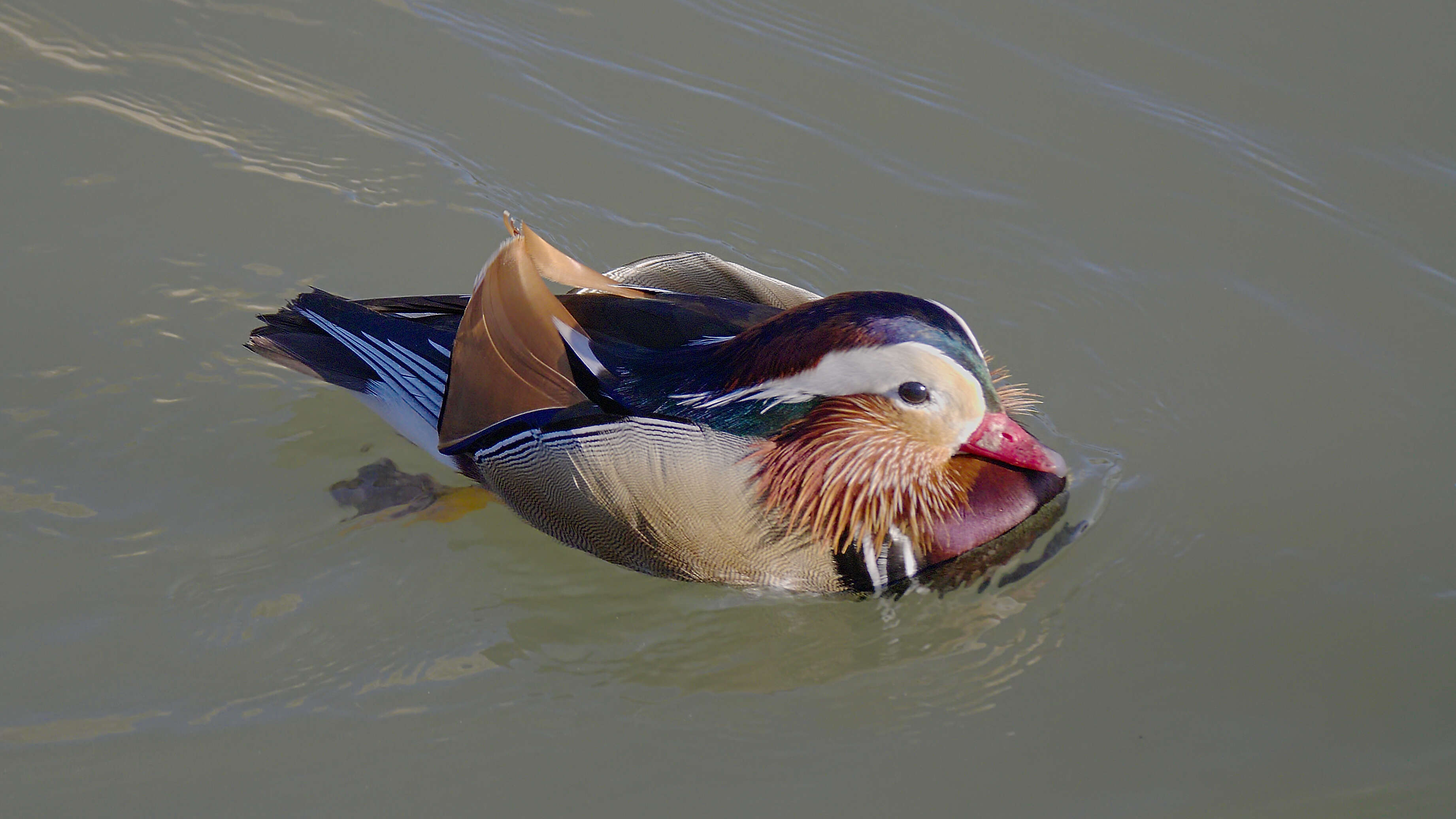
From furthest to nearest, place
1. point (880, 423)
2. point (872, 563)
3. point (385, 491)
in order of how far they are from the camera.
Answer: point (385, 491) < point (872, 563) < point (880, 423)

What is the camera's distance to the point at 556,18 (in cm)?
598

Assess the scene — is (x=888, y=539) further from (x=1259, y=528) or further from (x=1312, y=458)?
(x=1312, y=458)


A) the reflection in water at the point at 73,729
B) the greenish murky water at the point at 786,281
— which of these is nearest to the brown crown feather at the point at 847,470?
the greenish murky water at the point at 786,281

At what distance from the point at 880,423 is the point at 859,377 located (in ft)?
0.74

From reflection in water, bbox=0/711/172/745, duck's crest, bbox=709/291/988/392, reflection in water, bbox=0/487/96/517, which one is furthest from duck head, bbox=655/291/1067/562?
reflection in water, bbox=0/487/96/517

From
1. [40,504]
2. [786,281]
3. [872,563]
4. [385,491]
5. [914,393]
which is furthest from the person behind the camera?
[786,281]

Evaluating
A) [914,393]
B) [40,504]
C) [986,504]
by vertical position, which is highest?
[914,393]

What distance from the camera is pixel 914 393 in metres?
3.24

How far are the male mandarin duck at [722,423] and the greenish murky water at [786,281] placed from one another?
274 millimetres

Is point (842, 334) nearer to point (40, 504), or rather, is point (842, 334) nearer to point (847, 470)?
point (847, 470)

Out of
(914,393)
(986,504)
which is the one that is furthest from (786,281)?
(914,393)

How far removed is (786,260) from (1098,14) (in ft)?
8.08

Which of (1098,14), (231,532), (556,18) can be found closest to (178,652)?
(231,532)

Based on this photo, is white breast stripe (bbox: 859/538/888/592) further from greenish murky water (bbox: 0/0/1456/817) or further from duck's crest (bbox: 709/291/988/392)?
duck's crest (bbox: 709/291/988/392)
